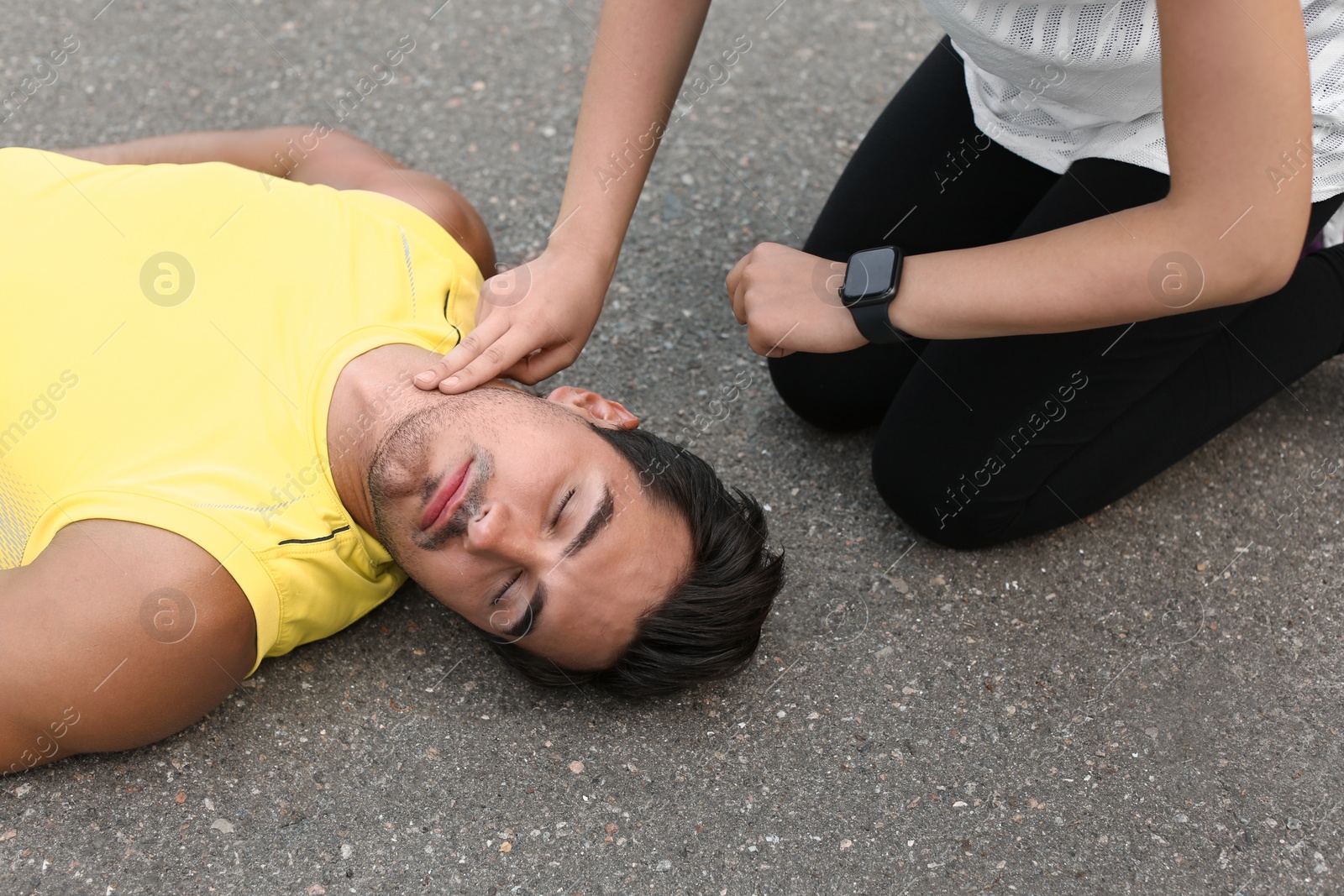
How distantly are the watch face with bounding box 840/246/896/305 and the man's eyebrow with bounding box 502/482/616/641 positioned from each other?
57 centimetres

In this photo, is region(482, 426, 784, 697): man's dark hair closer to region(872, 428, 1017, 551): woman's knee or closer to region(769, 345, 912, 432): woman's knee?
region(872, 428, 1017, 551): woman's knee

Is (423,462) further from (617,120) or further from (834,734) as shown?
(834,734)

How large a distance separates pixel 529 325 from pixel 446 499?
0.41 meters

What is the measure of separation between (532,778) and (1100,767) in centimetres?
110

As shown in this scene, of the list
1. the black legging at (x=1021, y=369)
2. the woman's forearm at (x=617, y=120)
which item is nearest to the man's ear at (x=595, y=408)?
the woman's forearm at (x=617, y=120)

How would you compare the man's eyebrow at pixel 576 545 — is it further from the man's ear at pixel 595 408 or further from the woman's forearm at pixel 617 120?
the woman's forearm at pixel 617 120

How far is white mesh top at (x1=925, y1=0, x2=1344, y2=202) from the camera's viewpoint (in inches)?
69.1

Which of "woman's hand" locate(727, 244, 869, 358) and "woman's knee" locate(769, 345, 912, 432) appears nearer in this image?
"woman's hand" locate(727, 244, 869, 358)

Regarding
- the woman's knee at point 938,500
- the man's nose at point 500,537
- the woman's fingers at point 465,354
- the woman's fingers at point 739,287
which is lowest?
the woman's knee at point 938,500

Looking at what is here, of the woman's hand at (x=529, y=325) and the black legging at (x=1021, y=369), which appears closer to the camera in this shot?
the woman's hand at (x=529, y=325)

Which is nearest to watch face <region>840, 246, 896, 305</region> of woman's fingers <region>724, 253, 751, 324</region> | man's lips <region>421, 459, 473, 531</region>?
woman's fingers <region>724, 253, 751, 324</region>

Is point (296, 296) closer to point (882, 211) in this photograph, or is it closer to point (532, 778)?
point (532, 778)

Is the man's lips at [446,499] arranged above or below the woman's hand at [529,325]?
below

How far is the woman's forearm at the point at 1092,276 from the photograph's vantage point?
1532 millimetres
